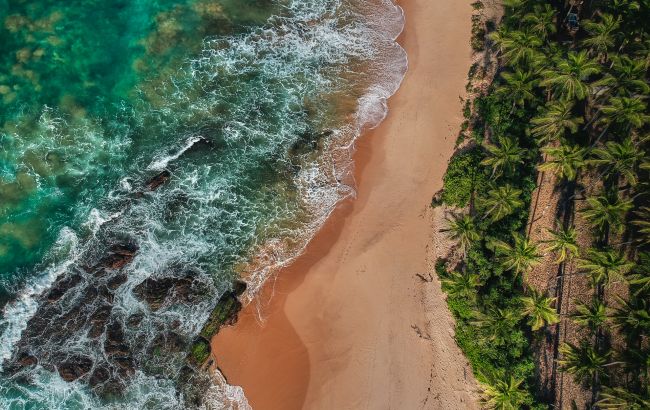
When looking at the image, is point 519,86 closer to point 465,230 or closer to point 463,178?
point 463,178

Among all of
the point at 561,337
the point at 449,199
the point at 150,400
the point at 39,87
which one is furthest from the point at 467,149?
the point at 39,87

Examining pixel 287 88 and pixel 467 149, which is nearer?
pixel 467 149

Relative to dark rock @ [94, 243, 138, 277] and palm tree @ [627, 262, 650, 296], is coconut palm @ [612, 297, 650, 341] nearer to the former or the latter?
palm tree @ [627, 262, 650, 296]

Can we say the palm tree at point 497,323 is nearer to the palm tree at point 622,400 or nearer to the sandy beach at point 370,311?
the sandy beach at point 370,311

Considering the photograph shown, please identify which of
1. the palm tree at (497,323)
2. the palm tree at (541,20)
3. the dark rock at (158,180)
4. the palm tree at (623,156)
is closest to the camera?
the palm tree at (623,156)

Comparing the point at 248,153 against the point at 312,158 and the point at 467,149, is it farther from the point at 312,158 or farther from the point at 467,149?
Answer: the point at 467,149

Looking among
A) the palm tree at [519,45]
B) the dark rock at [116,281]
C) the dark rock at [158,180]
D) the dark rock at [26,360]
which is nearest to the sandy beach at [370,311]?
the palm tree at [519,45]
